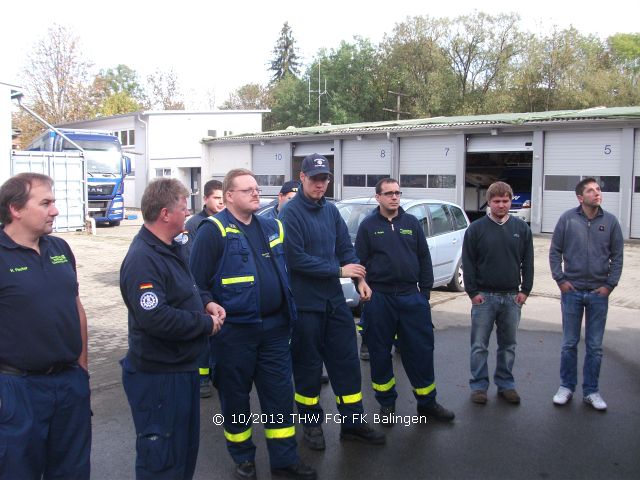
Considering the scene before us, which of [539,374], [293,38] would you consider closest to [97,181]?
[539,374]

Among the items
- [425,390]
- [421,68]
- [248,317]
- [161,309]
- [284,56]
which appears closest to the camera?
[161,309]

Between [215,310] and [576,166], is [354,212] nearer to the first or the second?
[215,310]

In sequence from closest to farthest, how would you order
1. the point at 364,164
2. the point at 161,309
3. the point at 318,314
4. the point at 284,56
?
the point at 161,309, the point at 318,314, the point at 364,164, the point at 284,56

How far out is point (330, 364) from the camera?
4.66 meters

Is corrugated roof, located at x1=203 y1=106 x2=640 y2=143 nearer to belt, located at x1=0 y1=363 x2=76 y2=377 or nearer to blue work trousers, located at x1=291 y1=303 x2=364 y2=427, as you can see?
blue work trousers, located at x1=291 y1=303 x2=364 y2=427

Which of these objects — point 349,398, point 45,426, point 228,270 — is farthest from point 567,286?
point 45,426

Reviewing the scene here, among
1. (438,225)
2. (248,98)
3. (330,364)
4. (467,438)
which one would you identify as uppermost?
(248,98)

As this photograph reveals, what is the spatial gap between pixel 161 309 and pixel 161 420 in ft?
1.90

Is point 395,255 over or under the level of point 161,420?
over

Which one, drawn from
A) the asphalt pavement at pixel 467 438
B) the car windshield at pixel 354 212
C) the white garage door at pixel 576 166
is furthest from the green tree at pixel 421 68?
the asphalt pavement at pixel 467 438

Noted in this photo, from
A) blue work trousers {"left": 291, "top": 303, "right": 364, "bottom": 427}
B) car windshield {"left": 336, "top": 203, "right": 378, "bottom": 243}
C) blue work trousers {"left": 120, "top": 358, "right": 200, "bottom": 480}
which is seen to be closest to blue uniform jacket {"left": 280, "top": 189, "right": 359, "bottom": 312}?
blue work trousers {"left": 291, "top": 303, "right": 364, "bottom": 427}

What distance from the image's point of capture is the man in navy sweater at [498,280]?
5387 mm

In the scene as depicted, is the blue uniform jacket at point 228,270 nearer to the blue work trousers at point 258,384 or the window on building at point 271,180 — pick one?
the blue work trousers at point 258,384

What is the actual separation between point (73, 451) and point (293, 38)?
251 feet
